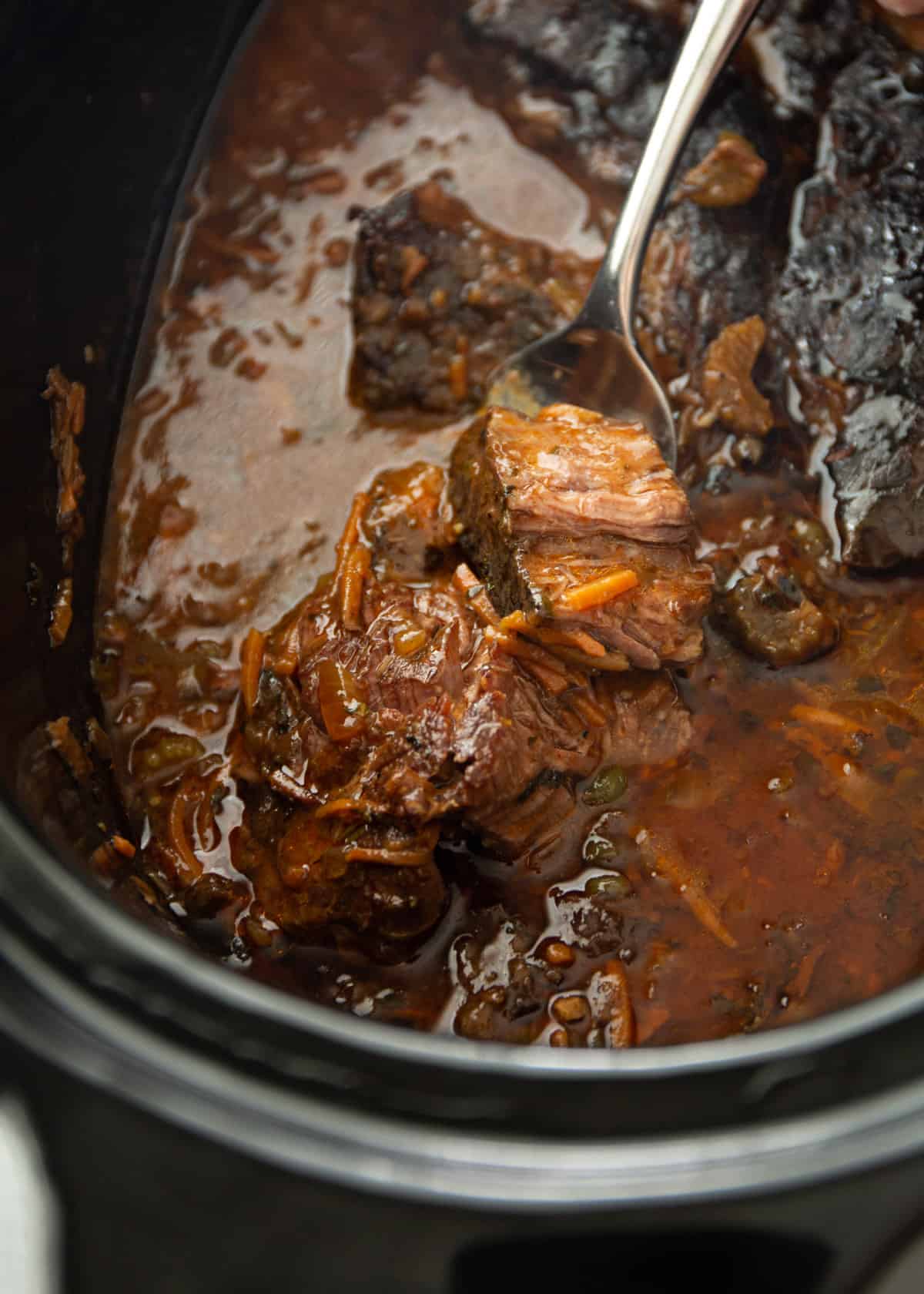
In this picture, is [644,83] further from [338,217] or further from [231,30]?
[231,30]

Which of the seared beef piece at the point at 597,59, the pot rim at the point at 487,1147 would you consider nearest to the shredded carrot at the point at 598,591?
the pot rim at the point at 487,1147

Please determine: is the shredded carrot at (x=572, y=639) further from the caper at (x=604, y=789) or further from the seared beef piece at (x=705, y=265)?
the seared beef piece at (x=705, y=265)

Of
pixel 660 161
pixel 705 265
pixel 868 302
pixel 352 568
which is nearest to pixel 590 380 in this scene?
pixel 705 265

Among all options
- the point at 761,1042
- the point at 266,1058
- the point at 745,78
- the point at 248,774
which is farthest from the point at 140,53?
the point at 761,1042

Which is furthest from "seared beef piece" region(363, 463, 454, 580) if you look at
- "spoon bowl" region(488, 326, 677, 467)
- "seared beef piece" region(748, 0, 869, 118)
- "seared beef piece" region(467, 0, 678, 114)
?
"seared beef piece" region(748, 0, 869, 118)

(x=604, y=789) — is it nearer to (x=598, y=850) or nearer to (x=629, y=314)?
(x=598, y=850)

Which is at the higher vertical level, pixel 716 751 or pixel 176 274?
pixel 176 274

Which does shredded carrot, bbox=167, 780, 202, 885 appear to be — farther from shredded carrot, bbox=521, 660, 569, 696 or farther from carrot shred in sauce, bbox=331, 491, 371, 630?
shredded carrot, bbox=521, 660, 569, 696
